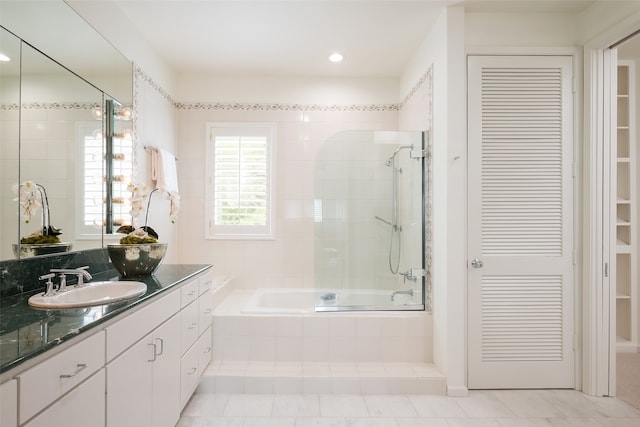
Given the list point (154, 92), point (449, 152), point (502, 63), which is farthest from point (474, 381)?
point (154, 92)

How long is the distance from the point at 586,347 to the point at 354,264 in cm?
166

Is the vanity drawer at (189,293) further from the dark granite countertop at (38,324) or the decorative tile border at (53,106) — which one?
the decorative tile border at (53,106)

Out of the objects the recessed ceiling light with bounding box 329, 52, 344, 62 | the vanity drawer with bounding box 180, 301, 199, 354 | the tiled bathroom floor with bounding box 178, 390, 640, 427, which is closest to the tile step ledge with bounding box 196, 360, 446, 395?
the tiled bathroom floor with bounding box 178, 390, 640, 427

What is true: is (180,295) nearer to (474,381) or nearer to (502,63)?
(474,381)

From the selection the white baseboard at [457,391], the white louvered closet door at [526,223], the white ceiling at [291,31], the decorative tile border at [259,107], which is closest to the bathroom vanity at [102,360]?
the white baseboard at [457,391]

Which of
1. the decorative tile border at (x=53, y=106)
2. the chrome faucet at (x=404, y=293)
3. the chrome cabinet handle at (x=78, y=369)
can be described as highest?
the decorative tile border at (x=53, y=106)

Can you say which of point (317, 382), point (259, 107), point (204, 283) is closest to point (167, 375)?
point (204, 283)

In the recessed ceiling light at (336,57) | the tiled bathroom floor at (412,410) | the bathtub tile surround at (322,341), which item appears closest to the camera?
the tiled bathroom floor at (412,410)

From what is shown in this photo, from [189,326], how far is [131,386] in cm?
65

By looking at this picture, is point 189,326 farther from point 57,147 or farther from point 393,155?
point 393,155

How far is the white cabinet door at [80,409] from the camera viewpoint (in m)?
0.93

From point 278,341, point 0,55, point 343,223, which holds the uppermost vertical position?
point 0,55

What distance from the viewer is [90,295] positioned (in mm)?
1609

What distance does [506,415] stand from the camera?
2.05 meters
